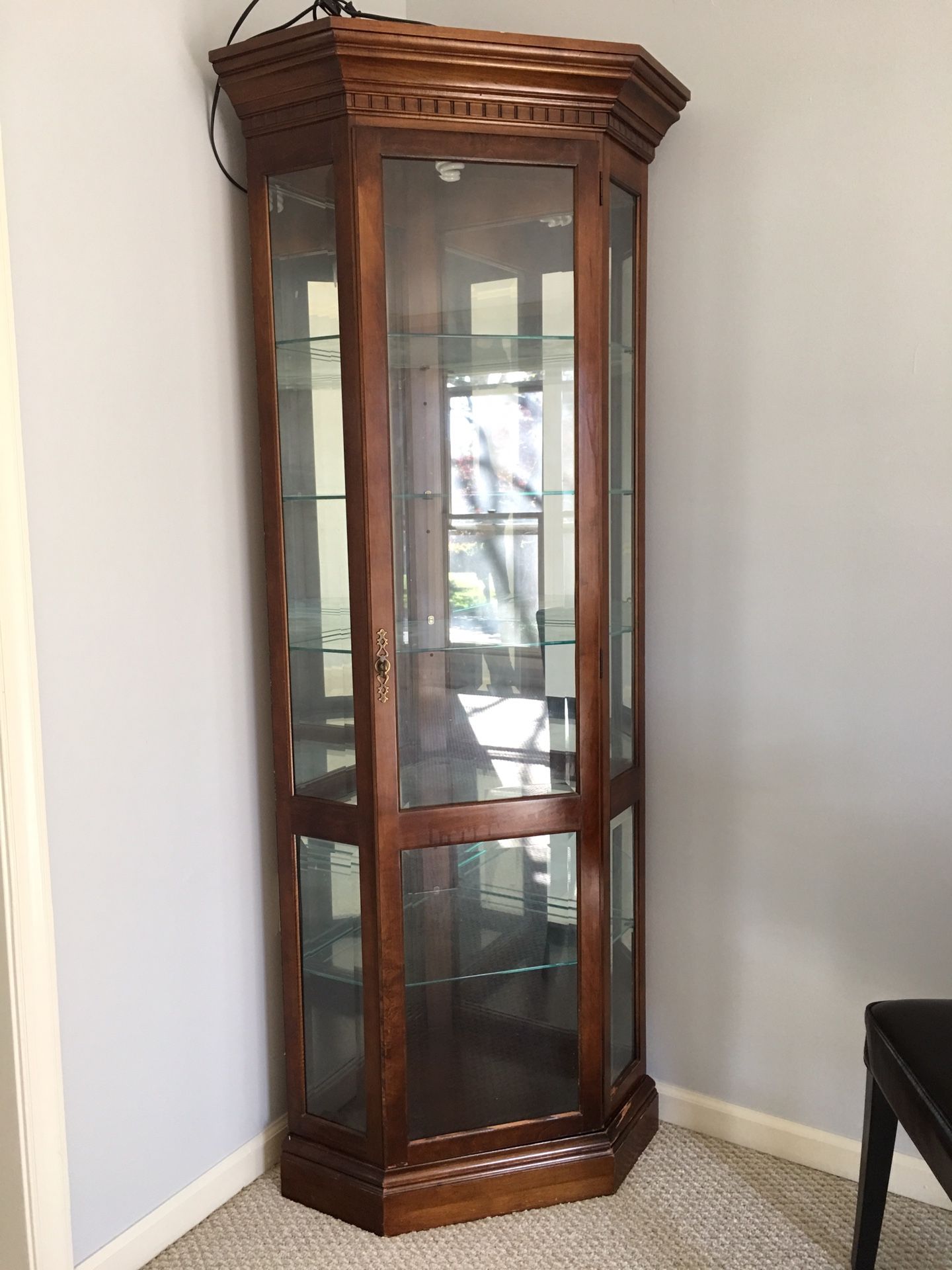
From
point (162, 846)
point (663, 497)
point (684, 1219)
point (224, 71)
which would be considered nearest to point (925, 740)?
point (663, 497)

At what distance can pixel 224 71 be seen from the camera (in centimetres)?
172

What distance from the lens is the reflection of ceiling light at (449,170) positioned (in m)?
1.71

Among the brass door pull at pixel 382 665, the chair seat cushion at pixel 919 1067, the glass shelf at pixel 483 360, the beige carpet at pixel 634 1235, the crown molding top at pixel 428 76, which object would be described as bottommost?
the beige carpet at pixel 634 1235

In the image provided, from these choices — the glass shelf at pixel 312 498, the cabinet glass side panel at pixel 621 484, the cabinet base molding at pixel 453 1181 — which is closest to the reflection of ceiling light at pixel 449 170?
the cabinet glass side panel at pixel 621 484

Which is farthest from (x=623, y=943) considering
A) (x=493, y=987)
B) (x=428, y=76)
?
(x=428, y=76)

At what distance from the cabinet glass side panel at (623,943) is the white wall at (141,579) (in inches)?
27.3

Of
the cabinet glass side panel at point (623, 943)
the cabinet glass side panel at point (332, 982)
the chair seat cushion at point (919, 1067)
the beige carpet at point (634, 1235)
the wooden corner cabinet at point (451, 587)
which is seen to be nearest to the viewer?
→ the chair seat cushion at point (919, 1067)

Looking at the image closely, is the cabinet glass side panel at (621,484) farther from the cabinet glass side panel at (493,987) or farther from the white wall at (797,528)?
the cabinet glass side panel at (493,987)

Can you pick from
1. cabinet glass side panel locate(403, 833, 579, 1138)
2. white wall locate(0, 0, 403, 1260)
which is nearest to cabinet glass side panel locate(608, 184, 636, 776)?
cabinet glass side panel locate(403, 833, 579, 1138)

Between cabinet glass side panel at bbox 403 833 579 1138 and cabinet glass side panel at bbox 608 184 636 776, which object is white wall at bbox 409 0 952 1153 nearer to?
cabinet glass side panel at bbox 608 184 636 776

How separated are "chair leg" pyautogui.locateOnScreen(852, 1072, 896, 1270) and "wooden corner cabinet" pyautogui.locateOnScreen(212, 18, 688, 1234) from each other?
1.54 feet

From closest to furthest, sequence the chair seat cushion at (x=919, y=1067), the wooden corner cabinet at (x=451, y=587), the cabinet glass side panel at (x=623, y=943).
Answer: the chair seat cushion at (x=919, y=1067) < the wooden corner cabinet at (x=451, y=587) < the cabinet glass side panel at (x=623, y=943)

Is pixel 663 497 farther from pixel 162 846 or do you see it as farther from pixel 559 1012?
pixel 162 846

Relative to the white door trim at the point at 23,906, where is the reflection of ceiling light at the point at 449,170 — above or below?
above
